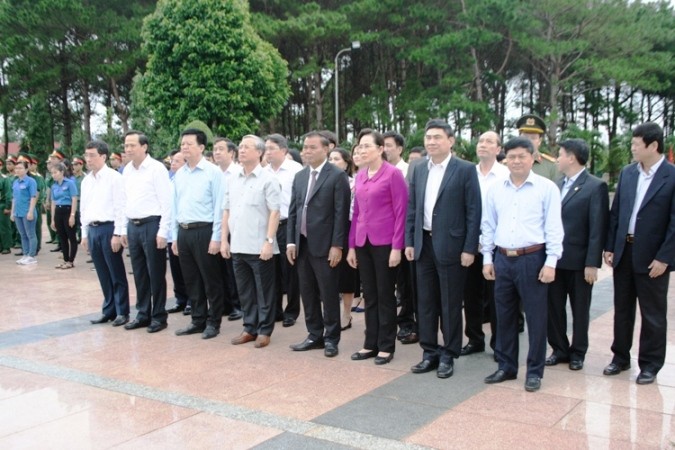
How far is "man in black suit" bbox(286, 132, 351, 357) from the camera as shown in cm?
533

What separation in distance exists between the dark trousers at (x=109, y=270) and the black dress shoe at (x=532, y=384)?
13.8 ft

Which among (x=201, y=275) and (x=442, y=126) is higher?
(x=442, y=126)

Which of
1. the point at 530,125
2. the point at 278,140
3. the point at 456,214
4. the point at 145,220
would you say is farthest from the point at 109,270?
the point at 530,125

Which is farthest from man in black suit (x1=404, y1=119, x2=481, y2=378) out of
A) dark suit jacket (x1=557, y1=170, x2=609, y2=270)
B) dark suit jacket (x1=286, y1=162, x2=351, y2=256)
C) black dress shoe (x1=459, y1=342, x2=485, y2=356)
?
dark suit jacket (x1=557, y1=170, x2=609, y2=270)

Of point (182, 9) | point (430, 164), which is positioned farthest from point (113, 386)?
point (182, 9)

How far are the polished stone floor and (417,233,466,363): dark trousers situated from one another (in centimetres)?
22

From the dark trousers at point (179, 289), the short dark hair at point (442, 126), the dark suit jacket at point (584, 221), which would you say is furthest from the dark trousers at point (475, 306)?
the dark trousers at point (179, 289)

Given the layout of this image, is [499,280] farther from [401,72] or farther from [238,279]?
[401,72]

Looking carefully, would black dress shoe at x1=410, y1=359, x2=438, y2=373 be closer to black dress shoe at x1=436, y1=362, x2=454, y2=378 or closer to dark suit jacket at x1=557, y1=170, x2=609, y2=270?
black dress shoe at x1=436, y1=362, x2=454, y2=378

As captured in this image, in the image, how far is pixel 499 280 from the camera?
15.0 ft

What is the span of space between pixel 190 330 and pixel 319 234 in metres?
1.84

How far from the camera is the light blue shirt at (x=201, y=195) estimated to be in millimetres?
6066

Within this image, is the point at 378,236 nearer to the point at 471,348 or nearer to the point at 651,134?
the point at 471,348

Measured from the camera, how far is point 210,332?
611 centimetres
